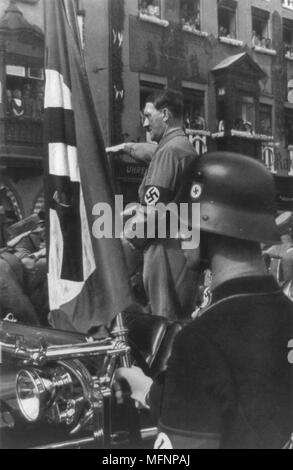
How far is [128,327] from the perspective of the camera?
6.64ft

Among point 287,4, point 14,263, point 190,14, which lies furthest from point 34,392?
point 287,4

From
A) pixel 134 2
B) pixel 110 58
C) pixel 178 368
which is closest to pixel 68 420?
pixel 178 368

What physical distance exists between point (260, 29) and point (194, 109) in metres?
0.42

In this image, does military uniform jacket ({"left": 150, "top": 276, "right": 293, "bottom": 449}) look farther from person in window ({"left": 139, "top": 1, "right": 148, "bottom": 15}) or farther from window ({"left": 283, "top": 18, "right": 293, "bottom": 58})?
window ({"left": 283, "top": 18, "right": 293, "bottom": 58})

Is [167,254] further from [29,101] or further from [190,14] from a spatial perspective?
[190,14]

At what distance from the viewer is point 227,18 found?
2264 millimetres

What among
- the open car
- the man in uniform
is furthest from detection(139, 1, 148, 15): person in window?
the open car

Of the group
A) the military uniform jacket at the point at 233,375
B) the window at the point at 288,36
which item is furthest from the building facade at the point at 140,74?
the military uniform jacket at the point at 233,375

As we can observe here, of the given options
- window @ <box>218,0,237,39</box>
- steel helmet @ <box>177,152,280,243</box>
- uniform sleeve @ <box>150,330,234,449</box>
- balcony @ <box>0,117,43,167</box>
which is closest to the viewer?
uniform sleeve @ <box>150,330,234,449</box>

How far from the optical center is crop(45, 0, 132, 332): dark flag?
2.06 metres

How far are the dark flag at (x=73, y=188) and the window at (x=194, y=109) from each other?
11.4 inches

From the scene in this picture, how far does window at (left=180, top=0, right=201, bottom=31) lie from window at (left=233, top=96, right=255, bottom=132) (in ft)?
0.90

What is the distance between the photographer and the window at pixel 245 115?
224cm

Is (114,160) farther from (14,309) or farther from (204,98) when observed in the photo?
(14,309)
